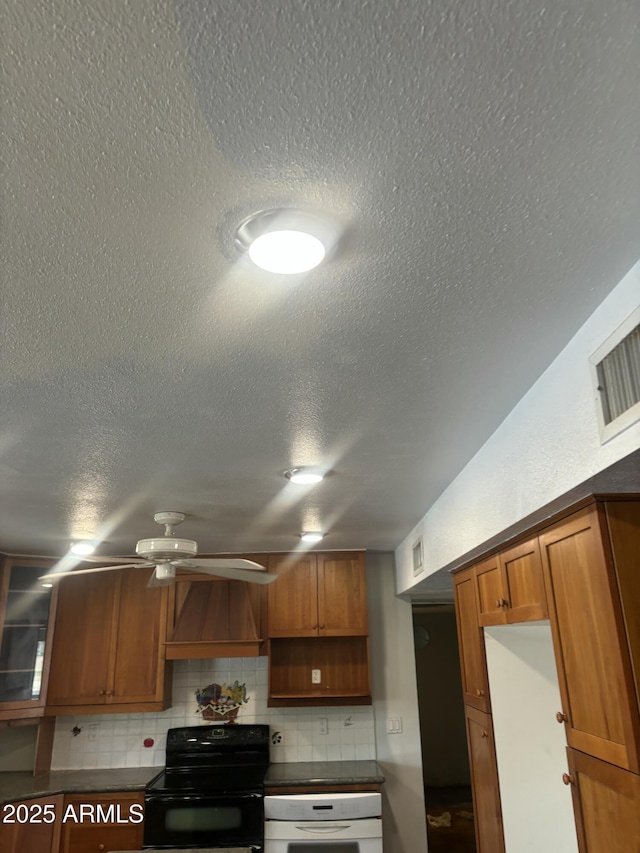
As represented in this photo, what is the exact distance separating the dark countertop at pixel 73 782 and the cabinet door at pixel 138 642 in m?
0.51

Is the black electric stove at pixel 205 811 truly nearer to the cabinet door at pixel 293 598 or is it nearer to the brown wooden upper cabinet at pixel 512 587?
the cabinet door at pixel 293 598

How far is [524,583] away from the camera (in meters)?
2.37

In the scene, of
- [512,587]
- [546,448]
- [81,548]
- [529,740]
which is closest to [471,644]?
[529,740]

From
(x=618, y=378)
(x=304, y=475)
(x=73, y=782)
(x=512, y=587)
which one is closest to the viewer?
(x=618, y=378)

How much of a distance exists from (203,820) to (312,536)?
197cm

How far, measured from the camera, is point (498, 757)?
112 inches

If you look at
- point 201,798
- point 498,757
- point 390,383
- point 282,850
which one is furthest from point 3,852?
point 390,383

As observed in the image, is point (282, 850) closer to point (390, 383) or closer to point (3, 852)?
point (3, 852)

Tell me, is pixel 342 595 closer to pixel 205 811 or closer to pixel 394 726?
pixel 394 726

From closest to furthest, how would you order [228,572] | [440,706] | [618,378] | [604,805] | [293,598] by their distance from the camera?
[618,378] → [604,805] → [228,572] → [293,598] → [440,706]

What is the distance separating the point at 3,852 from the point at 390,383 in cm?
405

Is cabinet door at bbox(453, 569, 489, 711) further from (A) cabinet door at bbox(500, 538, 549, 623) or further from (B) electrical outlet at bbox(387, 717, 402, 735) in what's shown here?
(B) electrical outlet at bbox(387, 717, 402, 735)

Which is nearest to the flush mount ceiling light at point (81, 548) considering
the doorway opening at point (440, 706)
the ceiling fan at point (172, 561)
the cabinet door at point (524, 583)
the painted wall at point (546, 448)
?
the ceiling fan at point (172, 561)

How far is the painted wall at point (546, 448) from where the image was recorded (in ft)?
4.54
